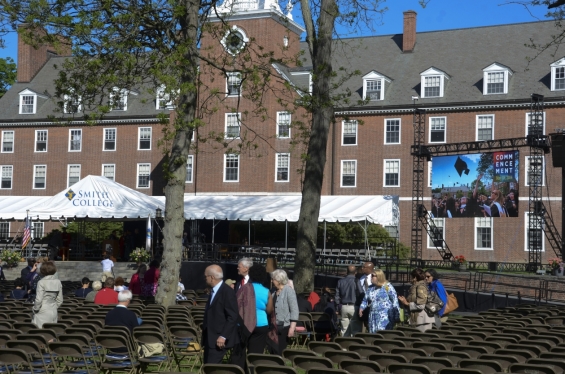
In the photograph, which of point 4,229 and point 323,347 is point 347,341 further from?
point 4,229

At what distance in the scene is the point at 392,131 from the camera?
1837 inches

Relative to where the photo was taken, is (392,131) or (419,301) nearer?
(419,301)

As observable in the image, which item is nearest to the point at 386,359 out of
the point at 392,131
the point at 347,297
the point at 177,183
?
the point at 347,297

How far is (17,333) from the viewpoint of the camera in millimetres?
9984

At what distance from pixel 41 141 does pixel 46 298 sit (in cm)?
4522

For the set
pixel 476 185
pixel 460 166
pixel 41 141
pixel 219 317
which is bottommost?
pixel 219 317

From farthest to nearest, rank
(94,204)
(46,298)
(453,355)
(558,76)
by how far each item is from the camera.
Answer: (558,76)
(94,204)
(46,298)
(453,355)

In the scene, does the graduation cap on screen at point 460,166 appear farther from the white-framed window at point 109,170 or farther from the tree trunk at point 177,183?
the white-framed window at point 109,170

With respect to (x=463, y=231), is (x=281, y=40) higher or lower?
higher

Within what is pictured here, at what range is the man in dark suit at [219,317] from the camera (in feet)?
28.1

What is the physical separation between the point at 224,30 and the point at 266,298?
32.8ft

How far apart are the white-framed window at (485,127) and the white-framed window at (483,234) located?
4.35 m

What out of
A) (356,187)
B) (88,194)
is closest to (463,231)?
(356,187)

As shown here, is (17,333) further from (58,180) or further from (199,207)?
(58,180)
